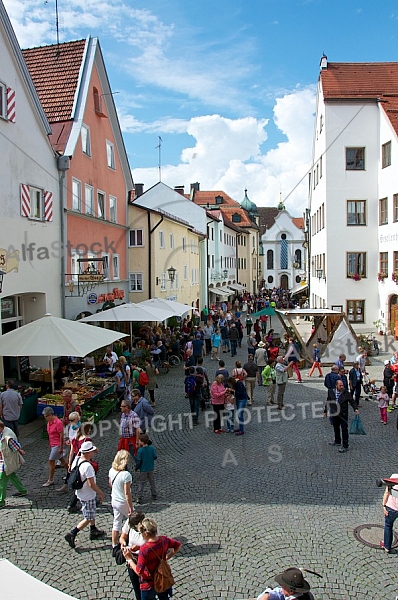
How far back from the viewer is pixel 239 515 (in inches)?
317

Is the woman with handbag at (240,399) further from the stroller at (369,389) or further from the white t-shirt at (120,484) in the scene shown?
the white t-shirt at (120,484)

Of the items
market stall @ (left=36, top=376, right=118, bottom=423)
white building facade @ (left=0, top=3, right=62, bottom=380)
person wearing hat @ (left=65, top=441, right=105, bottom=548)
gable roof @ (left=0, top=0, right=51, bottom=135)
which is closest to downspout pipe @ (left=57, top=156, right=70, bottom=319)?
white building facade @ (left=0, top=3, right=62, bottom=380)

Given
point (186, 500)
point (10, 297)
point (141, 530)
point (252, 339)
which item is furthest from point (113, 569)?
point (252, 339)

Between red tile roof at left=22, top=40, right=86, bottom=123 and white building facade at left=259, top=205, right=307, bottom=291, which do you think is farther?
white building facade at left=259, top=205, right=307, bottom=291

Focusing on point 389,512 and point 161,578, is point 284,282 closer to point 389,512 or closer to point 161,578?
point 389,512

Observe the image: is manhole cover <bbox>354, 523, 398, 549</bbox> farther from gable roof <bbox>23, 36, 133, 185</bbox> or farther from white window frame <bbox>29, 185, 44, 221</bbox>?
gable roof <bbox>23, 36, 133, 185</bbox>

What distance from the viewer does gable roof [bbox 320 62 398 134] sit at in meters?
31.3

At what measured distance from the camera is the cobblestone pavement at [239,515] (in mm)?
6355

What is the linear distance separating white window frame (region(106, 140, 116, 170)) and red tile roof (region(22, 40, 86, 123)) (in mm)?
3530

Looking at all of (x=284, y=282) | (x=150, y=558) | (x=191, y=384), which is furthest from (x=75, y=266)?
(x=284, y=282)

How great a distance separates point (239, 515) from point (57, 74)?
19413 mm

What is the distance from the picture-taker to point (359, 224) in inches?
1259

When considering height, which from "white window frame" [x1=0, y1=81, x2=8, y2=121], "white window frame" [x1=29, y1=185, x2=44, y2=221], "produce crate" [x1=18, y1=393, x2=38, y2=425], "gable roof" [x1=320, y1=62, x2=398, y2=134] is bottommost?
"produce crate" [x1=18, y1=393, x2=38, y2=425]

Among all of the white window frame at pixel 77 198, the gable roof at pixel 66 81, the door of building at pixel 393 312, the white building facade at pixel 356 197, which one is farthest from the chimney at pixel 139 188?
the white window frame at pixel 77 198
